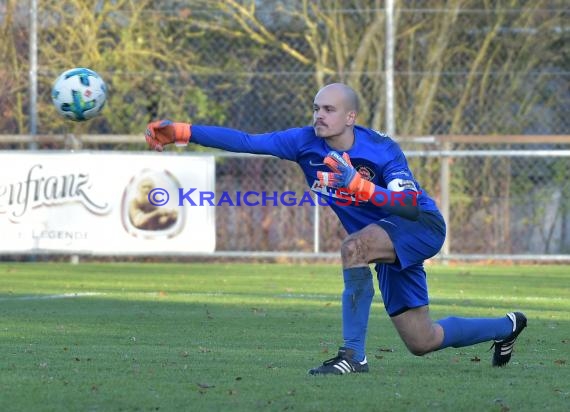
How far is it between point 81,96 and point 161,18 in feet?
25.5

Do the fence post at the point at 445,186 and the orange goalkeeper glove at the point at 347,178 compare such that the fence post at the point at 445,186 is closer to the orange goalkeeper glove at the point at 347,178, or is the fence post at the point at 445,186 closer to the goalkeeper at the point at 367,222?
the goalkeeper at the point at 367,222

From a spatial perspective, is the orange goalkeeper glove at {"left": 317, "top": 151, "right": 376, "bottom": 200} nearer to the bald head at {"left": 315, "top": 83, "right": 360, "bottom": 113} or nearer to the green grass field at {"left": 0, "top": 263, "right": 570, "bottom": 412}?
the bald head at {"left": 315, "top": 83, "right": 360, "bottom": 113}

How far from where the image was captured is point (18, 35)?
57.1 ft

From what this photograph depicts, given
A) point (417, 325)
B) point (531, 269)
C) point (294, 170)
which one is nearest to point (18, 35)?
point (294, 170)

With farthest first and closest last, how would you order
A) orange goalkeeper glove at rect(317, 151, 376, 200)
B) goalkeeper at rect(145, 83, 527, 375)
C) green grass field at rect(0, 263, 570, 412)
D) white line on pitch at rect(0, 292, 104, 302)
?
white line on pitch at rect(0, 292, 104, 302), goalkeeper at rect(145, 83, 527, 375), orange goalkeeper glove at rect(317, 151, 376, 200), green grass field at rect(0, 263, 570, 412)

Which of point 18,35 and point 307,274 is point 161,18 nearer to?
point 18,35

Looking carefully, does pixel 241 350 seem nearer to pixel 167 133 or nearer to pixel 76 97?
pixel 167 133

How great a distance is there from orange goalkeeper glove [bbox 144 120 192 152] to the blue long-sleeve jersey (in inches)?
1.7

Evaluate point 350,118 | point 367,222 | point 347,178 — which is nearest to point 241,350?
point 367,222

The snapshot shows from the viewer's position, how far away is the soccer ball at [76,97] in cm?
994

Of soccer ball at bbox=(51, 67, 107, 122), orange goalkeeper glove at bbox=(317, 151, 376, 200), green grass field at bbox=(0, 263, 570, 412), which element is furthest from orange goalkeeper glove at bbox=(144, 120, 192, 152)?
soccer ball at bbox=(51, 67, 107, 122)

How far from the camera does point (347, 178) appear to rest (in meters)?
6.14

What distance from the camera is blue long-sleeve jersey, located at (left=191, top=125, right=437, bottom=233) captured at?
6.57m

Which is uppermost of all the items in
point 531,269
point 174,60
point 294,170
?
point 174,60
